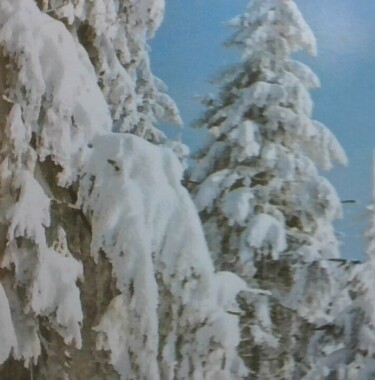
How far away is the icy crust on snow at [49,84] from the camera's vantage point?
1934 mm

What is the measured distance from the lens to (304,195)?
123 inches

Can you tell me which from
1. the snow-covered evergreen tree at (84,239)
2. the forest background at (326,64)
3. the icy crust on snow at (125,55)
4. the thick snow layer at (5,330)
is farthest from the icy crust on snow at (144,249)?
the forest background at (326,64)

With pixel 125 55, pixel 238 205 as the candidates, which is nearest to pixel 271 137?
pixel 238 205

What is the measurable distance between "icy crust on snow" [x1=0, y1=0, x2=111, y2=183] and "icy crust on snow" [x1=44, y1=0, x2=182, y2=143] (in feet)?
0.83

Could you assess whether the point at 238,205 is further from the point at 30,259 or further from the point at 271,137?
the point at 30,259

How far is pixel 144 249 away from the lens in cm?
204

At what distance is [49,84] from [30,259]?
0.47m

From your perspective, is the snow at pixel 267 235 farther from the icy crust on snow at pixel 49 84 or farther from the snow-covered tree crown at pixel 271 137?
the icy crust on snow at pixel 49 84

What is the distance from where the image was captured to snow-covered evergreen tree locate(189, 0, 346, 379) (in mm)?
2793

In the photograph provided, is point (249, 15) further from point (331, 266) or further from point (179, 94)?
point (331, 266)

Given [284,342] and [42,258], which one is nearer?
[42,258]

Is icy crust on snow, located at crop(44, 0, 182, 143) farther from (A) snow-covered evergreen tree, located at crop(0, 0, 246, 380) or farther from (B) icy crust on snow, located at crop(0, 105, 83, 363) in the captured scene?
(B) icy crust on snow, located at crop(0, 105, 83, 363)

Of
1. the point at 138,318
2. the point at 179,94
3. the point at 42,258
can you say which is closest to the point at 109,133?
the point at 42,258

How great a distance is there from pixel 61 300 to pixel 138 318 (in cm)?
22
